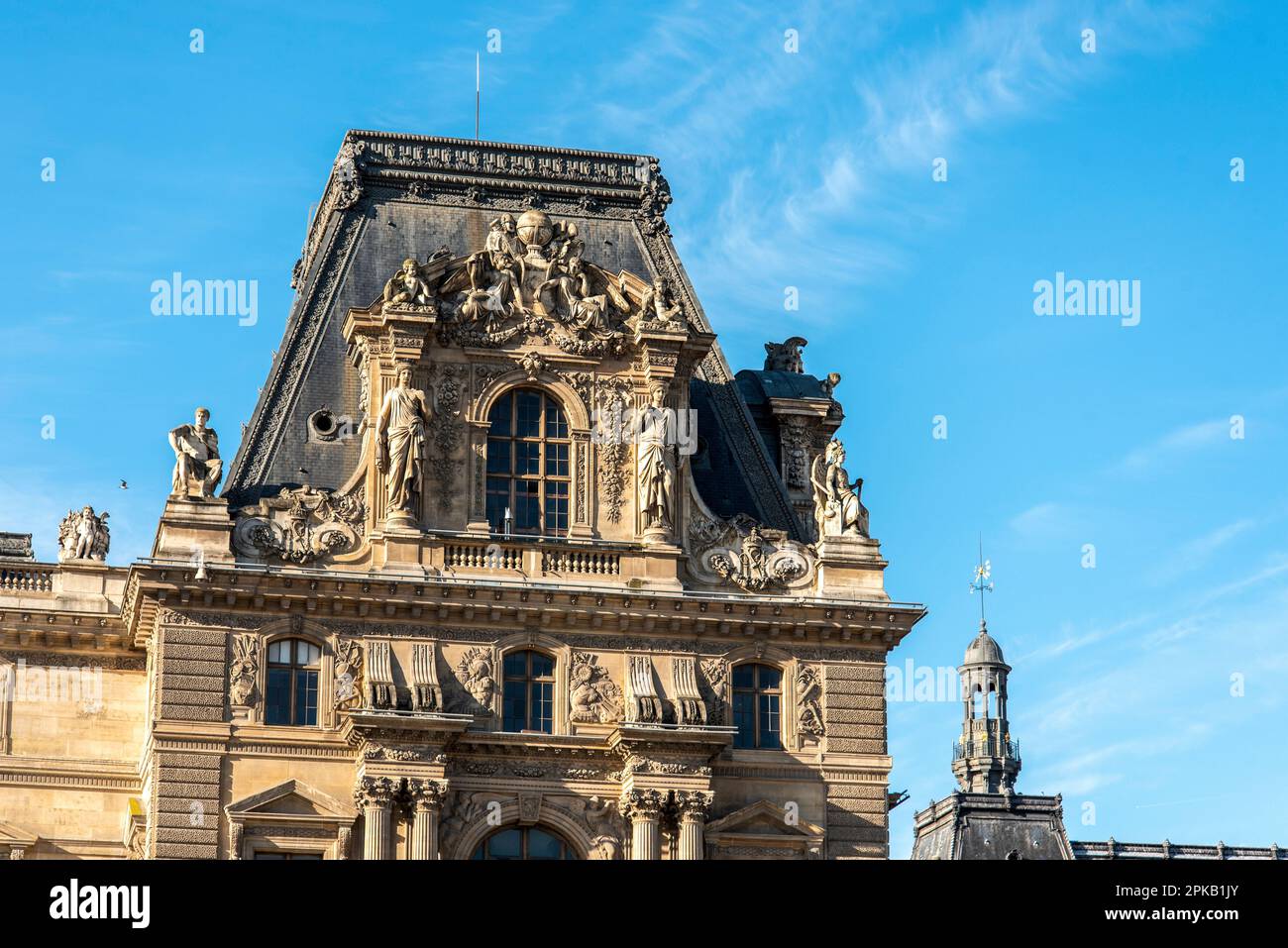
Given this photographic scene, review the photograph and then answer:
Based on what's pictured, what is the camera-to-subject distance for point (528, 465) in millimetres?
63312

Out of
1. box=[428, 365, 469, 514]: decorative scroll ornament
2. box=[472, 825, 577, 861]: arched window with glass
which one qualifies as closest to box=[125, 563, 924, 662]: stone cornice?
box=[428, 365, 469, 514]: decorative scroll ornament

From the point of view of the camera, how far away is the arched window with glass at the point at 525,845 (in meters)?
60.4

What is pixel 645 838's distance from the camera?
198 ft

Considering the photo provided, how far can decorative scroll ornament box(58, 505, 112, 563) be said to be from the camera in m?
67.4

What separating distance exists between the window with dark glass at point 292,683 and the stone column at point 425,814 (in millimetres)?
2962

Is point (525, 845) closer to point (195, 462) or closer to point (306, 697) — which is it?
point (306, 697)

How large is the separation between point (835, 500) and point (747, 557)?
2.61 metres

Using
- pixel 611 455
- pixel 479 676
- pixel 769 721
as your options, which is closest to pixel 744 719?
pixel 769 721

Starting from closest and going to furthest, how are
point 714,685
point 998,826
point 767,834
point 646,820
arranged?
point 646,820, point 767,834, point 714,685, point 998,826

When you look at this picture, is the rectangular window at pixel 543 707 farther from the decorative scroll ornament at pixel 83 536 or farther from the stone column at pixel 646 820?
the decorative scroll ornament at pixel 83 536

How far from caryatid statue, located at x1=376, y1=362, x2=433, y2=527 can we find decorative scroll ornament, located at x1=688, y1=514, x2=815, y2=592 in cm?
650
